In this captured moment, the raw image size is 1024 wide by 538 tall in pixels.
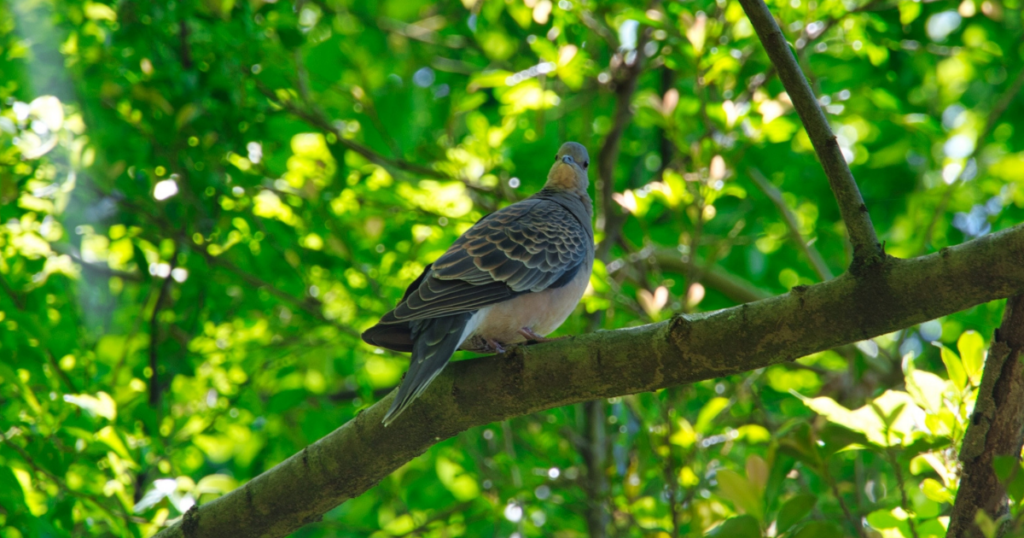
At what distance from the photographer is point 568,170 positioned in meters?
4.42

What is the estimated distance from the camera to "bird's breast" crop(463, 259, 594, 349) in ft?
11.1

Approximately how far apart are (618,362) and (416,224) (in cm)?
268

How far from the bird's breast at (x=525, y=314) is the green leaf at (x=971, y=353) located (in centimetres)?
155

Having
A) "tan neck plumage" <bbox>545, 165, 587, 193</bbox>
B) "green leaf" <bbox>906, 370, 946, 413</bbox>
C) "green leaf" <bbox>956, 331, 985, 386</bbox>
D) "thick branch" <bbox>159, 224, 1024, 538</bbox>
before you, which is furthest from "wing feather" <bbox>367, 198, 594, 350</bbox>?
"green leaf" <bbox>956, 331, 985, 386</bbox>

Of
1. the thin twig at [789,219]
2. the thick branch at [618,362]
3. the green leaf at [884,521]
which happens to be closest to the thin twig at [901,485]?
the green leaf at [884,521]

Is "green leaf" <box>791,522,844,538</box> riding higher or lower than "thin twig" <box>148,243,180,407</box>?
higher

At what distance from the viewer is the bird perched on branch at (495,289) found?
303 centimetres

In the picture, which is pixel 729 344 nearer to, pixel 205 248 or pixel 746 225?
pixel 205 248

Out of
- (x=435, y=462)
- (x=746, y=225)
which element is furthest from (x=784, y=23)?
(x=435, y=462)

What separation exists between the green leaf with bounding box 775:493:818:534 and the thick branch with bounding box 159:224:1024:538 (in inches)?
18.2

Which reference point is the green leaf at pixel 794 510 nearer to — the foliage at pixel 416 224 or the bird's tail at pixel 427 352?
the foliage at pixel 416 224

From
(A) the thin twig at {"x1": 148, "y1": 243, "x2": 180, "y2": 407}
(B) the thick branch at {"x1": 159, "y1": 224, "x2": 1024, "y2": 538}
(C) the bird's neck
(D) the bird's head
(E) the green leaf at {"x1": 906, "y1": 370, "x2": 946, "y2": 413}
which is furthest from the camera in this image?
(D) the bird's head

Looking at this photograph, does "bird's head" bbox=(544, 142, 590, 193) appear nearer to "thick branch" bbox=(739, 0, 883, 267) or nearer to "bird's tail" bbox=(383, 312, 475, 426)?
"bird's tail" bbox=(383, 312, 475, 426)

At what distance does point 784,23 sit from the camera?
3959 millimetres
